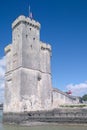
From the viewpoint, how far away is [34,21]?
127ft

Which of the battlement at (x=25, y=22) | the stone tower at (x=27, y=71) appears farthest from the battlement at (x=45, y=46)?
the battlement at (x=25, y=22)

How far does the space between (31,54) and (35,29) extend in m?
4.89

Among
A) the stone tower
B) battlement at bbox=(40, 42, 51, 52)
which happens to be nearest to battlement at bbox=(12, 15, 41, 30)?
the stone tower

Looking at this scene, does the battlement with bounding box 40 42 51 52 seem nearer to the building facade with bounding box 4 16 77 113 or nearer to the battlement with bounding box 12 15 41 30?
the building facade with bounding box 4 16 77 113

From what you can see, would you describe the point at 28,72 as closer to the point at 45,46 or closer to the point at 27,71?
the point at 27,71

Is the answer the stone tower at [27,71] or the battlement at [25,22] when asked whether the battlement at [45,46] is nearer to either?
the stone tower at [27,71]

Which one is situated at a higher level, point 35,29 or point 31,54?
point 35,29

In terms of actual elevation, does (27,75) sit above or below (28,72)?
below

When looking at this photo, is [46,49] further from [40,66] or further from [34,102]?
[34,102]

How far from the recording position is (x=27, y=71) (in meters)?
35.1

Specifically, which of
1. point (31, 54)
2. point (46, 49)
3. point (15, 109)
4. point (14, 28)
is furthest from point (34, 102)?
point (14, 28)

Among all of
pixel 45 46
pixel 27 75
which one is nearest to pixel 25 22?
pixel 45 46

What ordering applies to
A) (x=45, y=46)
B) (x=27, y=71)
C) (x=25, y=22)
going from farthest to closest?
1. (x=45, y=46)
2. (x=25, y=22)
3. (x=27, y=71)

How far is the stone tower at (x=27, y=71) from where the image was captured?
34.2 meters
